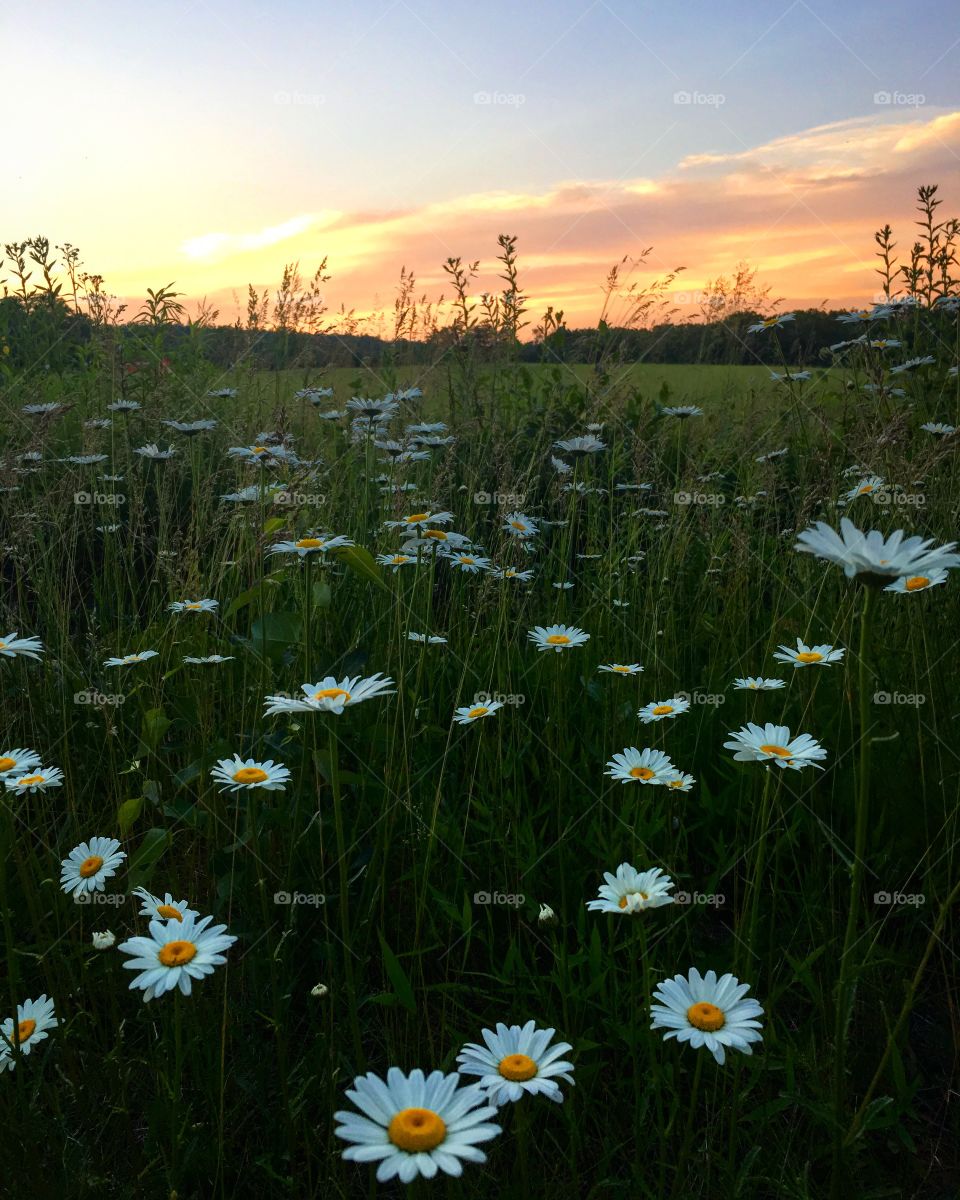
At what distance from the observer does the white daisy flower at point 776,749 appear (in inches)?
52.8

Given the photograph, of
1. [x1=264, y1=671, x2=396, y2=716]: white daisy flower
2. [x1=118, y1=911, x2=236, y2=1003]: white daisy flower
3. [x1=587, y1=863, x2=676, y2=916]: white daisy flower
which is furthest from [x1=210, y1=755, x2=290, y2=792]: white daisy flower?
[x1=587, y1=863, x2=676, y2=916]: white daisy flower

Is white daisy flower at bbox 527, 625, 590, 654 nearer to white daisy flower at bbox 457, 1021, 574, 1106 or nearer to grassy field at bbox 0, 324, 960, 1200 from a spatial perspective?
grassy field at bbox 0, 324, 960, 1200

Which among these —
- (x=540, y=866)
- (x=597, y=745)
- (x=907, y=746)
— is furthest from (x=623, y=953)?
(x=907, y=746)

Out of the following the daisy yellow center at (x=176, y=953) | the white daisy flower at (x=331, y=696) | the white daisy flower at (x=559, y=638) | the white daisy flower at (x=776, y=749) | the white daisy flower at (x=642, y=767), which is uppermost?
the white daisy flower at (x=331, y=696)

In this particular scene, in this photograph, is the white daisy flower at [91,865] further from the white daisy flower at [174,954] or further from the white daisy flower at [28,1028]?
the white daisy flower at [174,954]

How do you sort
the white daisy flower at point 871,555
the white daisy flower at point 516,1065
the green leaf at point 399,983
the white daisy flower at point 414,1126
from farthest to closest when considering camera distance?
the green leaf at point 399,983, the white daisy flower at point 871,555, the white daisy flower at point 516,1065, the white daisy flower at point 414,1126

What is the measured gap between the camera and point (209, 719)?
2.01m

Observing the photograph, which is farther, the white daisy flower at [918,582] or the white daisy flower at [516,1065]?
the white daisy flower at [918,582]

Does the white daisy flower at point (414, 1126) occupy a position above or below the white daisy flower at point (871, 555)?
below

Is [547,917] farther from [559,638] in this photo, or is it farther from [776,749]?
[559,638]

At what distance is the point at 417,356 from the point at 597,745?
4.08 metres

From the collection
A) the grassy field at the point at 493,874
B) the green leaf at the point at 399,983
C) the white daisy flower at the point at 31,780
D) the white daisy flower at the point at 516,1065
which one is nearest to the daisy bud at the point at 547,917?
the grassy field at the point at 493,874

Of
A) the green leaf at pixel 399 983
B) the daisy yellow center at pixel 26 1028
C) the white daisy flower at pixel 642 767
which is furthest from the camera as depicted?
the white daisy flower at pixel 642 767

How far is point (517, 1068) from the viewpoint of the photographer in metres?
0.92
